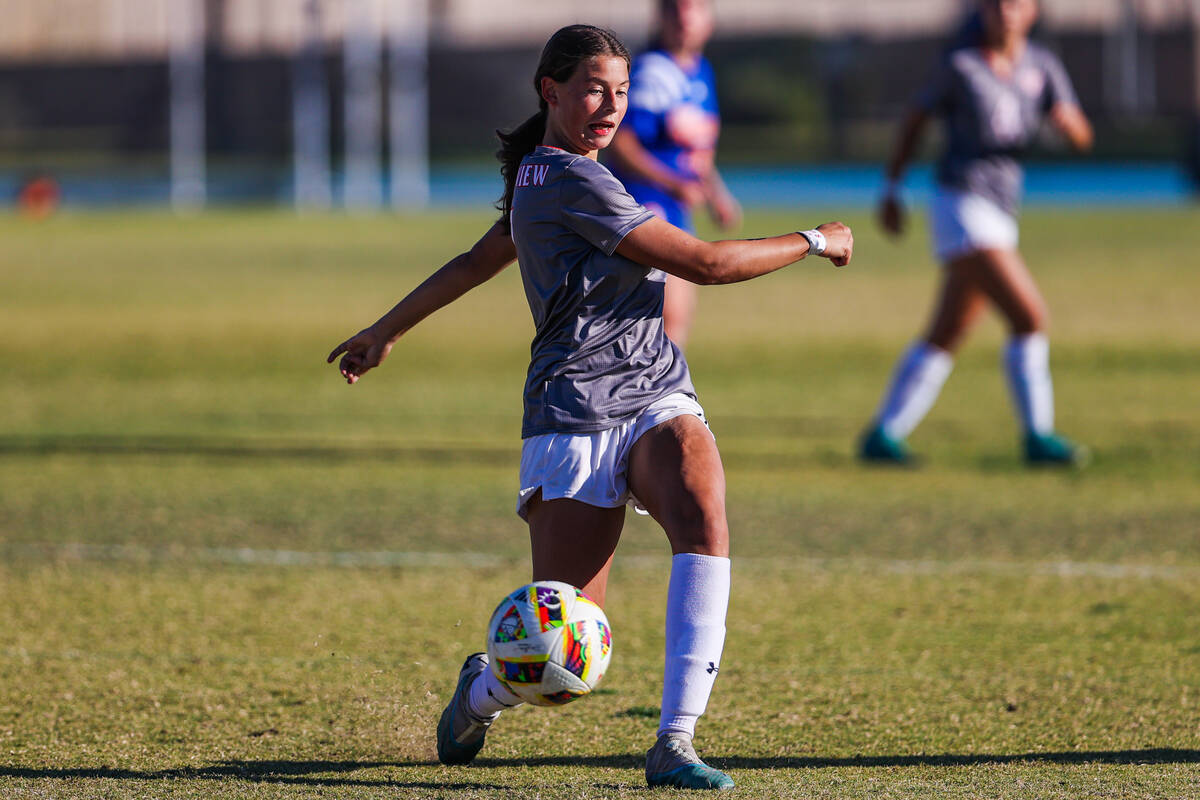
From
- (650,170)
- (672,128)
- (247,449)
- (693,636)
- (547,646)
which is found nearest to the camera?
(547,646)

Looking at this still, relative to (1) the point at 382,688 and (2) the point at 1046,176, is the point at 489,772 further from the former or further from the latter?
(2) the point at 1046,176

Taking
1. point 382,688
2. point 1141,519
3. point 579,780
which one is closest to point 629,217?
point 579,780

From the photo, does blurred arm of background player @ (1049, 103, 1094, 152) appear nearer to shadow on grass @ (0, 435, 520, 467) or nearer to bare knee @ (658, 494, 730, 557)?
shadow on grass @ (0, 435, 520, 467)

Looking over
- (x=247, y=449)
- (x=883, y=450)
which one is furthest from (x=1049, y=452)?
(x=247, y=449)

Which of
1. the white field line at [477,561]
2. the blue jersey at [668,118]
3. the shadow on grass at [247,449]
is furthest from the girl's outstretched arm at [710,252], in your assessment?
the shadow on grass at [247,449]

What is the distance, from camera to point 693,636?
3688 mm

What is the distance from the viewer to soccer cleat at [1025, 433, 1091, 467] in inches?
341

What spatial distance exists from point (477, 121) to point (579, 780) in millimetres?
59764

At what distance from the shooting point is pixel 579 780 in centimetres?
376

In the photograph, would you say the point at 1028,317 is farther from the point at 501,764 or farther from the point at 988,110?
the point at 501,764

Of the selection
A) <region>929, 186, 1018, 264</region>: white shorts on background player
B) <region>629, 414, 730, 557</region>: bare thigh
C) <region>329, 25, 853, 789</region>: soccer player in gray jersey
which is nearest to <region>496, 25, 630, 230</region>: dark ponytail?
<region>329, 25, 853, 789</region>: soccer player in gray jersey

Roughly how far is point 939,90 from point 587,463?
17.5ft

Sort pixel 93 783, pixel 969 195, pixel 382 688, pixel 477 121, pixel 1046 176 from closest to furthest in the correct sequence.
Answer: pixel 93 783 → pixel 382 688 → pixel 969 195 → pixel 1046 176 → pixel 477 121

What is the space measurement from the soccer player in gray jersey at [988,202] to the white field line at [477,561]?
229 centimetres
